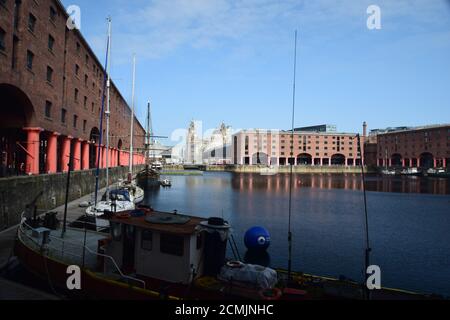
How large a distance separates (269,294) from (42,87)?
34058 mm

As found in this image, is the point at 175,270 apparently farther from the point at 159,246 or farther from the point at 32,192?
the point at 32,192

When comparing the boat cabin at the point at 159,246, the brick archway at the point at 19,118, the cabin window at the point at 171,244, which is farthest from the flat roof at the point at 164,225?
the brick archway at the point at 19,118

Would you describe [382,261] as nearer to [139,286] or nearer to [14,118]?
[139,286]

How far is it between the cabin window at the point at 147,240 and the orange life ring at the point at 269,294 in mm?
4702

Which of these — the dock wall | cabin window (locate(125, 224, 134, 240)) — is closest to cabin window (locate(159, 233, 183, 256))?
cabin window (locate(125, 224, 134, 240))

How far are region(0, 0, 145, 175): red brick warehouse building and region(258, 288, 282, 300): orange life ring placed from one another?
24107 mm

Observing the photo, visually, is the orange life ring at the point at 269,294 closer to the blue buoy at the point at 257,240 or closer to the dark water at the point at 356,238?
the dark water at the point at 356,238

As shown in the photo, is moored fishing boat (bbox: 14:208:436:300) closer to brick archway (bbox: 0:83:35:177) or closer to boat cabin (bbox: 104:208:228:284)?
boat cabin (bbox: 104:208:228:284)

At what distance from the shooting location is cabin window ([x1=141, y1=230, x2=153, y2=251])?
13.0 m

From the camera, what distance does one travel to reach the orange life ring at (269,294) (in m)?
11.3

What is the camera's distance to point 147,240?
1307 centimetres

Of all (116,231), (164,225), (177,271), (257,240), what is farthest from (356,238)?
(116,231)

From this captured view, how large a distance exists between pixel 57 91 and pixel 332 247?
36.2 metres
